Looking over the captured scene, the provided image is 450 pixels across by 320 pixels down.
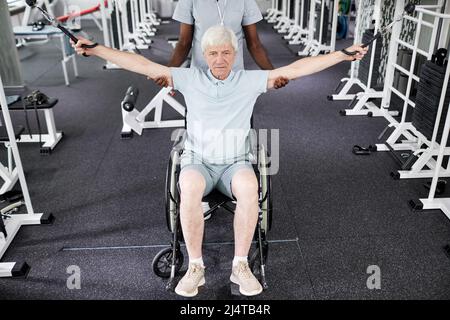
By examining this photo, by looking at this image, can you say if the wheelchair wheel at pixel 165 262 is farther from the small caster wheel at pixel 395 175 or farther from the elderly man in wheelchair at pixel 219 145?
the small caster wheel at pixel 395 175

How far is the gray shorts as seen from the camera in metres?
1.89

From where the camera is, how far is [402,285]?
1.96 meters

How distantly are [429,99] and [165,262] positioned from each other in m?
1.94

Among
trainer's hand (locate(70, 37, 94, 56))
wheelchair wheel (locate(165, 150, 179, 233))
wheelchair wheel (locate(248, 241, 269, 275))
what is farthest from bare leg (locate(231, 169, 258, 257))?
trainer's hand (locate(70, 37, 94, 56))

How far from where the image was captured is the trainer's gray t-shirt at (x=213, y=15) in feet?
7.38

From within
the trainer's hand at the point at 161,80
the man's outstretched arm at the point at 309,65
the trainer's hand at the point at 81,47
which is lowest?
the trainer's hand at the point at 161,80

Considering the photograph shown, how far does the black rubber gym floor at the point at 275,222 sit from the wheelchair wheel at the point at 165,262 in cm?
5

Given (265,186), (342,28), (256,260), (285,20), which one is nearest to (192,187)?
(265,186)

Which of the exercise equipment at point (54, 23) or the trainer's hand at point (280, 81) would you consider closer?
the exercise equipment at point (54, 23)

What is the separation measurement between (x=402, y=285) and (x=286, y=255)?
55cm

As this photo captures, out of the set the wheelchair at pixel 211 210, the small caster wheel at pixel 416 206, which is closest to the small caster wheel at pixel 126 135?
the wheelchair at pixel 211 210

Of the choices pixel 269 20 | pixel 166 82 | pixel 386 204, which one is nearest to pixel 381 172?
pixel 386 204

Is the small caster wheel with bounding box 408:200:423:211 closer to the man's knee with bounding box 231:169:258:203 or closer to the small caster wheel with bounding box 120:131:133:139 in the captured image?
the man's knee with bounding box 231:169:258:203

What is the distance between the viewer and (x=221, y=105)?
6.25ft
